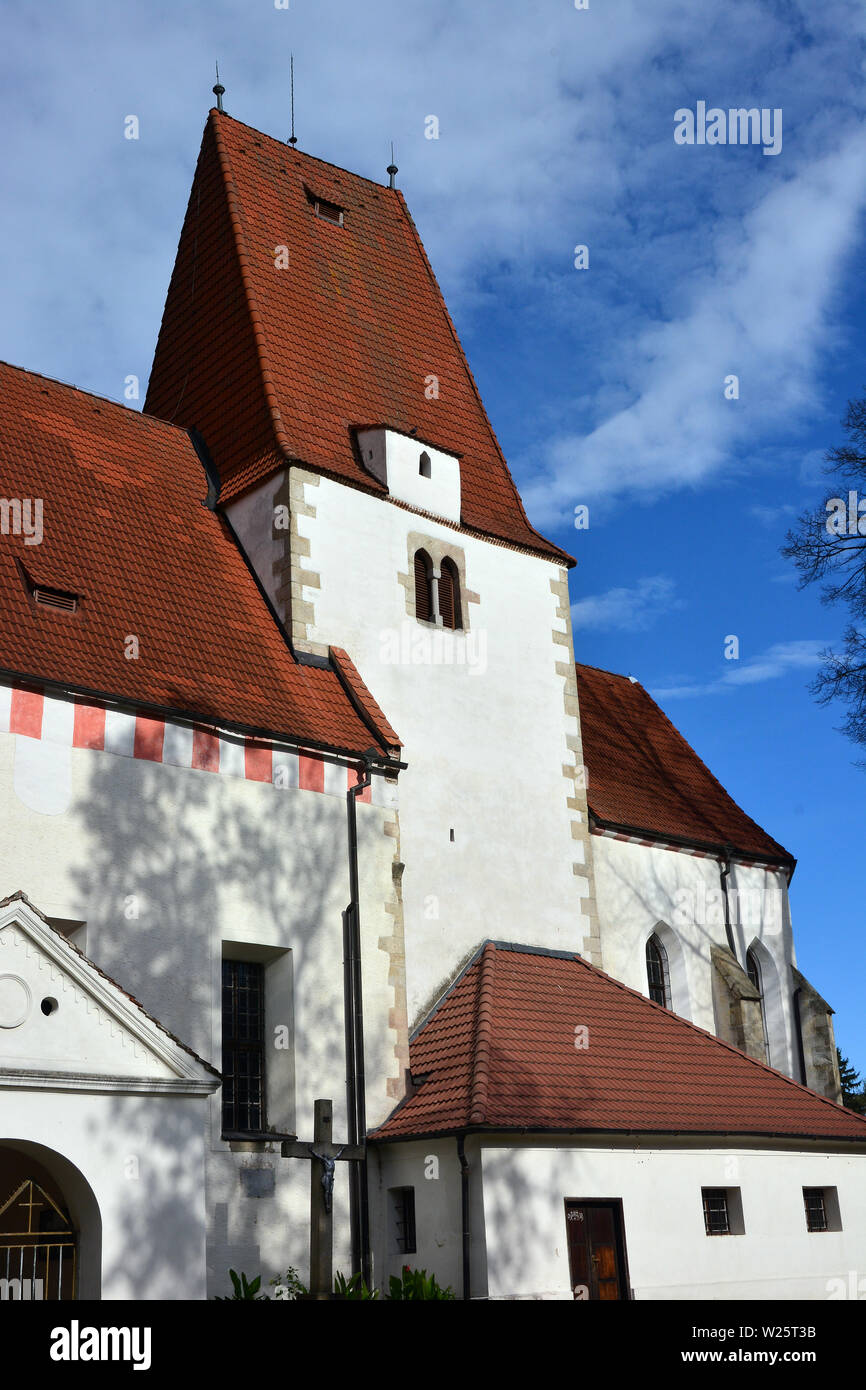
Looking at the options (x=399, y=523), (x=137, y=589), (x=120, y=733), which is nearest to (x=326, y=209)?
(x=399, y=523)

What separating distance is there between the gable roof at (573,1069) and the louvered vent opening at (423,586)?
4.11 meters

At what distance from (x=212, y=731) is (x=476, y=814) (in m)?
4.19

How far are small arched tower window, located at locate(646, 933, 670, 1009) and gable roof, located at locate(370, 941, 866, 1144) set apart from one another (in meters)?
2.96

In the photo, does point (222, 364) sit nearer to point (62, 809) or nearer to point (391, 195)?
point (391, 195)

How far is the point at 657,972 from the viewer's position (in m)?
20.0

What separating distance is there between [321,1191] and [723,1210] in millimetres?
5642

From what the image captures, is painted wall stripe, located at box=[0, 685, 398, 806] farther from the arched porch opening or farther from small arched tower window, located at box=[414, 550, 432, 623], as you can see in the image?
the arched porch opening

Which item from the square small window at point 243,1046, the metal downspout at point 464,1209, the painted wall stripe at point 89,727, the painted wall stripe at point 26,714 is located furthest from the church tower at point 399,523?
the painted wall stripe at point 26,714

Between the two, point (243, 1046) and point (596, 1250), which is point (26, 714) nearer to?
point (243, 1046)

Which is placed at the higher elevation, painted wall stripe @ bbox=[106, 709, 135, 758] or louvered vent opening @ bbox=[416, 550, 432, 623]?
louvered vent opening @ bbox=[416, 550, 432, 623]

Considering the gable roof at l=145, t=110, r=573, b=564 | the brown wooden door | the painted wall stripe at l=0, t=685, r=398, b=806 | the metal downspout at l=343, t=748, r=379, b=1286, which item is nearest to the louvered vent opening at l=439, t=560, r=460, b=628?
the gable roof at l=145, t=110, r=573, b=564

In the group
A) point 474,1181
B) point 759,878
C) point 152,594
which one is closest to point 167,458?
point 152,594

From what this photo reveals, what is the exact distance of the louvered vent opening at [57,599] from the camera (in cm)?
1353

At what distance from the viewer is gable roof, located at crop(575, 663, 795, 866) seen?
20.4 metres
